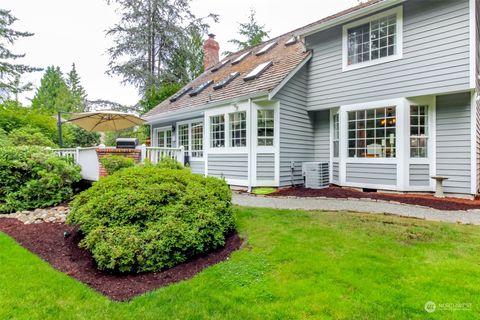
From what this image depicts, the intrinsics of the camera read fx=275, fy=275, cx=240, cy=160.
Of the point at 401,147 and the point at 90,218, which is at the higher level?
the point at 401,147

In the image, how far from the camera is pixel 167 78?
789 inches

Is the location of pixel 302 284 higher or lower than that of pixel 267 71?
lower

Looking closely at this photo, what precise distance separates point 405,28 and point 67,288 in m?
8.90

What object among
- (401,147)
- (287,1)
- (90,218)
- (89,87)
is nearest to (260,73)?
(401,147)

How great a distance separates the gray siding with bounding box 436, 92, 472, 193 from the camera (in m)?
6.69

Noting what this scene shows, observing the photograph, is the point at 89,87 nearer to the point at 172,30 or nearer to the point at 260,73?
the point at 172,30

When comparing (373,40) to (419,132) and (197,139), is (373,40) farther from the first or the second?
(197,139)

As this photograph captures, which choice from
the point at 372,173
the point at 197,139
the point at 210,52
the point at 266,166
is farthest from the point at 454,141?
the point at 210,52

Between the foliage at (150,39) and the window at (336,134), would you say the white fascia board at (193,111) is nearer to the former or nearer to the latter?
the window at (336,134)

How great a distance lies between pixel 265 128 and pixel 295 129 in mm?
1113

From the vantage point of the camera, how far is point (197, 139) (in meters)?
11.6

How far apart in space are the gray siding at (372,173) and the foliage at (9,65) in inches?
875

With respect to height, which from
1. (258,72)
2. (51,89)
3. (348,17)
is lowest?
(258,72)

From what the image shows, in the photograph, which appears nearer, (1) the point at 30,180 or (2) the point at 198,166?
(1) the point at 30,180
